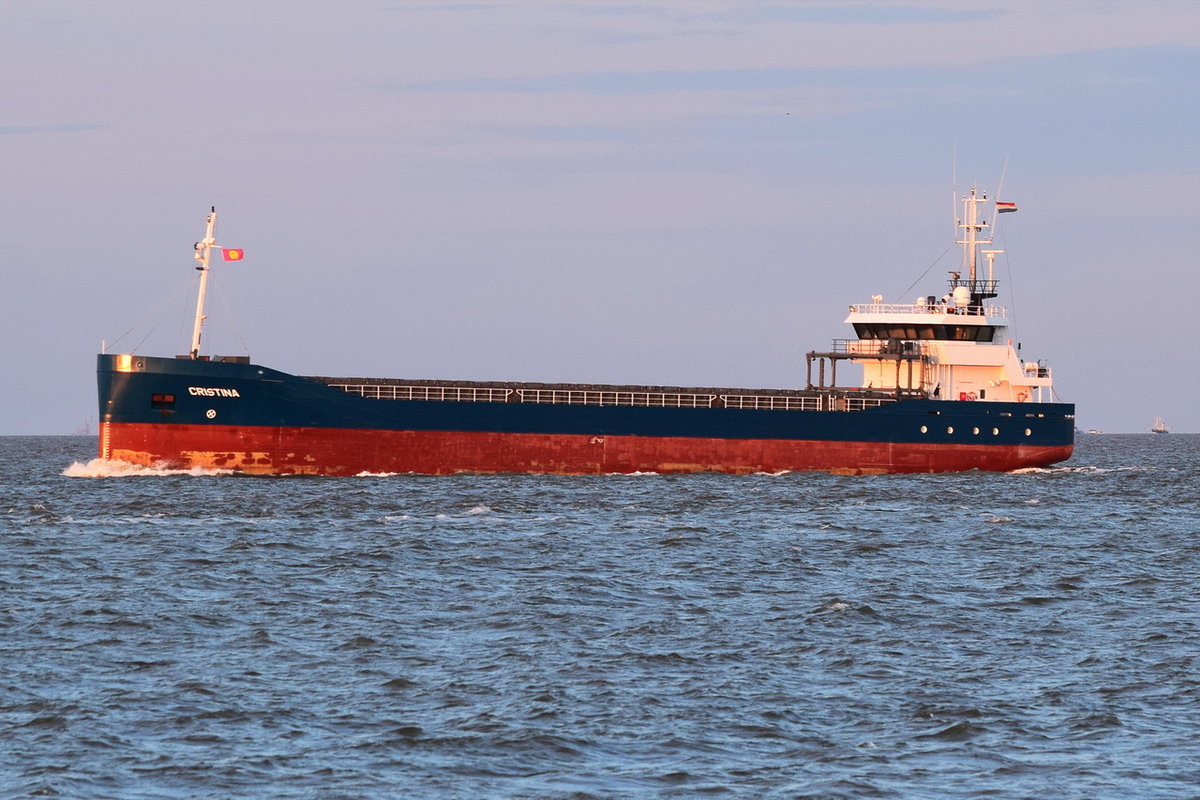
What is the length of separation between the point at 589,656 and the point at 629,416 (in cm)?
3227

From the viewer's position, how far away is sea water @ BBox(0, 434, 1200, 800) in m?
15.0

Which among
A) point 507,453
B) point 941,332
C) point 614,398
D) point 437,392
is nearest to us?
point 507,453

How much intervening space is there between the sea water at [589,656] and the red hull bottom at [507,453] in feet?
31.8

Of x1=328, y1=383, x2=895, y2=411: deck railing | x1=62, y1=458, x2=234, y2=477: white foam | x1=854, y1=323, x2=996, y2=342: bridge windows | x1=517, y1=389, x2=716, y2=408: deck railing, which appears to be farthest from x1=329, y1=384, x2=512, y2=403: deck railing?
x1=854, y1=323, x2=996, y2=342: bridge windows

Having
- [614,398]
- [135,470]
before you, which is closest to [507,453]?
[614,398]

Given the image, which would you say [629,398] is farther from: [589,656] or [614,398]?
[589,656]

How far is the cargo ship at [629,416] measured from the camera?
47844 millimetres

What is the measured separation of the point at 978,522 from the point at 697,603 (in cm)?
1595

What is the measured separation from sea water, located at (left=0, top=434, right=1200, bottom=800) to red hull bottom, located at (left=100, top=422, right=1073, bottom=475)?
31.8 ft

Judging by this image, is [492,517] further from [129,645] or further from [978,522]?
[129,645]

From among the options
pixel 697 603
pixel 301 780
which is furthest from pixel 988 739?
pixel 697 603

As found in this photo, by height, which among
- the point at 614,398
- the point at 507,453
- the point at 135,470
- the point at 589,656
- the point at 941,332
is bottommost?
the point at 589,656

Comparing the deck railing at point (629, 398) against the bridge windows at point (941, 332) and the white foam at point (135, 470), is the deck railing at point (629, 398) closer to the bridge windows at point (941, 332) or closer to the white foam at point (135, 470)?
the bridge windows at point (941, 332)

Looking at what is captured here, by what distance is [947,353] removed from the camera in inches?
2318
